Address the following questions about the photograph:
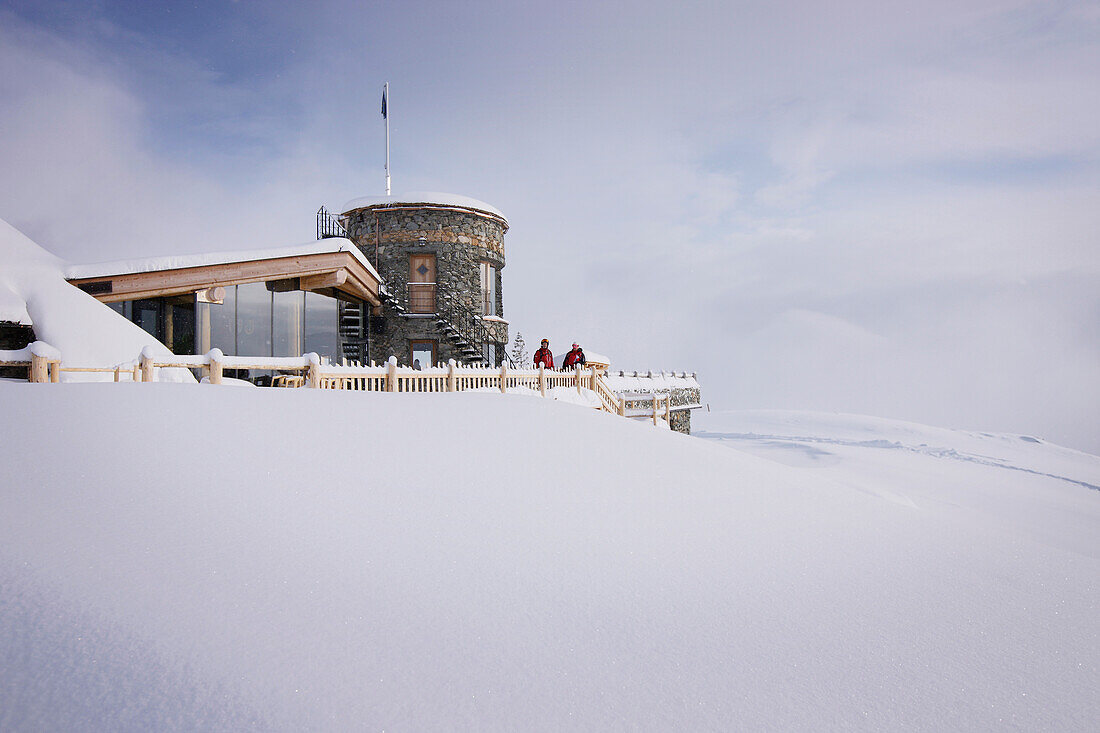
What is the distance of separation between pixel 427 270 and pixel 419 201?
2756mm

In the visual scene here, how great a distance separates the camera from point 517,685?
273cm

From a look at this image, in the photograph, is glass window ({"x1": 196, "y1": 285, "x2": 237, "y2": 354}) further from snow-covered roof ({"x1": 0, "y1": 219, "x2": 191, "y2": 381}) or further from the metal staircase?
the metal staircase

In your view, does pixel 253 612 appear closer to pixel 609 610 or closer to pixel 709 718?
pixel 609 610

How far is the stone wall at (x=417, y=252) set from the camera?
2312cm

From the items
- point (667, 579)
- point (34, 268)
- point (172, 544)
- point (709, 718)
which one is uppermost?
point (34, 268)

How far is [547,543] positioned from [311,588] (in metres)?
1.54

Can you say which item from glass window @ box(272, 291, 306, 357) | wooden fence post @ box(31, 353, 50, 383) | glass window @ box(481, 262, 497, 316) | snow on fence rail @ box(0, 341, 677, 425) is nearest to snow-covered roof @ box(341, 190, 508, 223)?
glass window @ box(481, 262, 497, 316)

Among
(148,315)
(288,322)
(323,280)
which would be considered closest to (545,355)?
(323,280)

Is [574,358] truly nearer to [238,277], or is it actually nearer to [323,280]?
[323,280]

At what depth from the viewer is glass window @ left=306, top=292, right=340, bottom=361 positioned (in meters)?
18.0

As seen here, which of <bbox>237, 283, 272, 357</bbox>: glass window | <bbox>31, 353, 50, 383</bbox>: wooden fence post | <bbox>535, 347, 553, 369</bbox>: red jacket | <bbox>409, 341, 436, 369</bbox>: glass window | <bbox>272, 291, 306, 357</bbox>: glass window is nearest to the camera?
<bbox>31, 353, 50, 383</bbox>: wooden fence post

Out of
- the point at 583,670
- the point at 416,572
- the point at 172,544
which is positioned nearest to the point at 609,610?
the point at 583,670

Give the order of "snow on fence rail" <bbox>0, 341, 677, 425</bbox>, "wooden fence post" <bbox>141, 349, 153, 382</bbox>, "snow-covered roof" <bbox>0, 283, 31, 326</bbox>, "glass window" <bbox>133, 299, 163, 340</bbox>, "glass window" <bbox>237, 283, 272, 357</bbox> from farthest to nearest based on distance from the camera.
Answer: "glass window" <bbox>237, 283, 272, 357</bbox> < "glass window" <bbox>133, 299, 163, 340</bbox> < "snow-covered roof" <bbox>0, 283, 31, 326</bbox> < "wooden fence post" <bbox>141, 349, 153, 382</bbox> < "snow on fence rail" <bbox>0, 341, 677, 425</bbox>

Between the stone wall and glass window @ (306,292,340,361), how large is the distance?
12.3 feet
